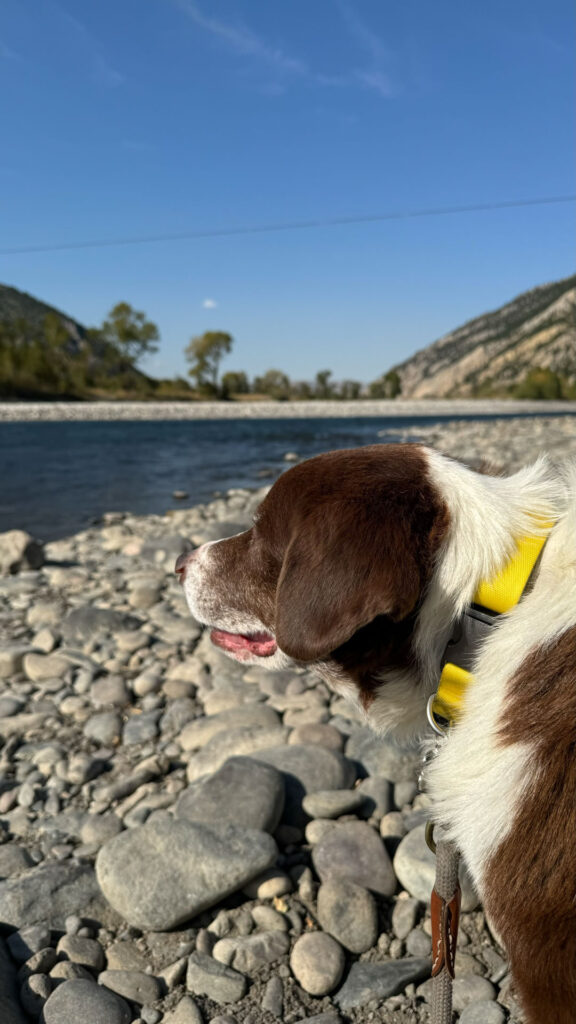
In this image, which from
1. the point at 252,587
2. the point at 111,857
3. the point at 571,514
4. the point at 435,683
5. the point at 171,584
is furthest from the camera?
the point at 171,584

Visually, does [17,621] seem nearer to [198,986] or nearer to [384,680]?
[198,986]

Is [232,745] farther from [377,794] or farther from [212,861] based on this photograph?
[212,861]

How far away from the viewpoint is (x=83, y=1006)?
6.86 ft

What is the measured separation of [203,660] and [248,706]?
97 cm

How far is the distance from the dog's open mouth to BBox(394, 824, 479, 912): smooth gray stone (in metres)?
1.14

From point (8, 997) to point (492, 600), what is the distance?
6.57 feet

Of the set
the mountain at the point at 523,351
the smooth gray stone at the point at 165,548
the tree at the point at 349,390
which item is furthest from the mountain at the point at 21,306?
the smooth gray stone at the point at 165,548

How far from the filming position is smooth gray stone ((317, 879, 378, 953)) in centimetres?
243

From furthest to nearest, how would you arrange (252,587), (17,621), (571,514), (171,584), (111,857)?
(171,584) → (17,621) → (111,857) → (252,587) → (571,514)

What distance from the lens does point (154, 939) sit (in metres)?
2.46

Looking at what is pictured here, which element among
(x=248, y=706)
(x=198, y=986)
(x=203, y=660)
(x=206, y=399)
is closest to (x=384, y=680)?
(x=198, y=986)

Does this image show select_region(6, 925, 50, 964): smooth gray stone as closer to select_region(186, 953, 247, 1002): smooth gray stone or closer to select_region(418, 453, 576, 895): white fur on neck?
select_region(186, 953, 247, 1002): smooth gray stone

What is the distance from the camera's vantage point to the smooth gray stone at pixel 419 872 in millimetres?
2571

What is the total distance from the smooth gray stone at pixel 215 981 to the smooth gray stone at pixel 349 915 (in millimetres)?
382
